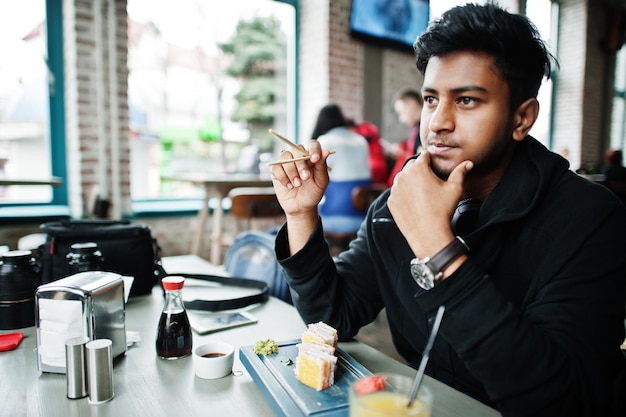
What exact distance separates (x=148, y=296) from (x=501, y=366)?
105 cm

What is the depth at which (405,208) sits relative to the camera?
2.87 feet

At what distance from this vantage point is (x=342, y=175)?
11.7 ft

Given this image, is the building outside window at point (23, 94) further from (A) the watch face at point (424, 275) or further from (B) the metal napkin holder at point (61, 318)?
(A) the watch face at point (424, 275)

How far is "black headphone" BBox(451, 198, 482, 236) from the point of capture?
1.04 metres

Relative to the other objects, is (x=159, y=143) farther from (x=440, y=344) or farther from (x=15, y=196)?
(x=440, y=344)

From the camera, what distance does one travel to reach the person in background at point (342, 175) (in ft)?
11.6

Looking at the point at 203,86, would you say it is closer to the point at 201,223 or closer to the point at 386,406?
the point at 201,223

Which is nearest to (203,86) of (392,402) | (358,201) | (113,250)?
(358,201)

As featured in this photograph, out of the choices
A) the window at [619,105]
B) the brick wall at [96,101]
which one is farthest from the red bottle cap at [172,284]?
the window at [619,105]

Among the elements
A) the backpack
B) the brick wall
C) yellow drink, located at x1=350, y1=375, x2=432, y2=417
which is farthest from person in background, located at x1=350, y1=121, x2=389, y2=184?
yellow drink, located at x1=350, y1=375, x2=432, y2=417

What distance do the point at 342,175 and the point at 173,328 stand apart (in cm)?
272

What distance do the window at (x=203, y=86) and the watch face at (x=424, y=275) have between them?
3586mm

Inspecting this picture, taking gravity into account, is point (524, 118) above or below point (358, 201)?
above

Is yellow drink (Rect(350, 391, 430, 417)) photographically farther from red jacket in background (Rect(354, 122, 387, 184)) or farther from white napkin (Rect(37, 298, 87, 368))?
red jacket in background (Rect(354, 122, 387, 184))
